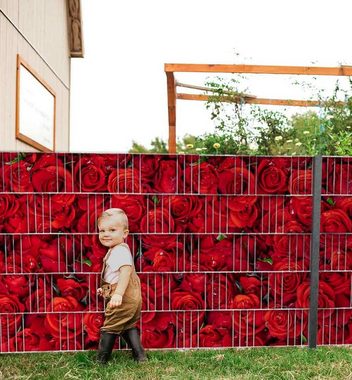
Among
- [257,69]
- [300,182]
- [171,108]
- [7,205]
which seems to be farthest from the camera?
[171,108]

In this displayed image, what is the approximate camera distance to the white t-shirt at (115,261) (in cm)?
350

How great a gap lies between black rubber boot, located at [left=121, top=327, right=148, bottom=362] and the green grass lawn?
0.05 m

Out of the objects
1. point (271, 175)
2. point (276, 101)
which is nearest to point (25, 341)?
point (271, 175)

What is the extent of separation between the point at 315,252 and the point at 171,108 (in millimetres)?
4182

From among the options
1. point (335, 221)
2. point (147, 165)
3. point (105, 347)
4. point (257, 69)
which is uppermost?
point (257, 69)

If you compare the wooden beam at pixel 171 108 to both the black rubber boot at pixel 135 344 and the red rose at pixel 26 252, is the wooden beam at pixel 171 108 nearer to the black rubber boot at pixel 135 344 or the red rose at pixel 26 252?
the red rose at pixel 26 252

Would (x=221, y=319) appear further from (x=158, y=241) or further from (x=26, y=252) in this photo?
(x=26, y=252)

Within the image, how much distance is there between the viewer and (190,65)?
686 centimetres

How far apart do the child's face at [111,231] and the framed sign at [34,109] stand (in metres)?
2.68

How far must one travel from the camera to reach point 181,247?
374 cm

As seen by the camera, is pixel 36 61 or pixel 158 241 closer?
pixel 158 241

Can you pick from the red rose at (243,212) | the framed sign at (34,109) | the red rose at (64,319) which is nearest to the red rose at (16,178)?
the red rose at (64,319)

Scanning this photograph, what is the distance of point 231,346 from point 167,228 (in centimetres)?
91

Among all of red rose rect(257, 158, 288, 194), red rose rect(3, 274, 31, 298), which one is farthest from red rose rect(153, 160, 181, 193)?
red rose rect(3, 274, 31, 298)
